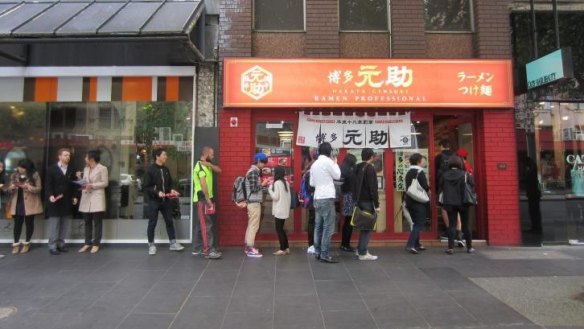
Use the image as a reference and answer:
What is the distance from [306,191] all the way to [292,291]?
2.45 m

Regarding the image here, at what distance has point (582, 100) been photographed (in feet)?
28.3

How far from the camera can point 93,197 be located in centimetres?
803

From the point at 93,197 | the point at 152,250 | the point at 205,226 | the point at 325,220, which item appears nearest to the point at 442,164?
the point at 325,220

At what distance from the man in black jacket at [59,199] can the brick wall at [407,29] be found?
6.47 meters

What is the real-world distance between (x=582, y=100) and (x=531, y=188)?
2.06m

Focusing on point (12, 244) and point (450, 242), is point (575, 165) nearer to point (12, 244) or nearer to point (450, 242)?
point (450, 242)

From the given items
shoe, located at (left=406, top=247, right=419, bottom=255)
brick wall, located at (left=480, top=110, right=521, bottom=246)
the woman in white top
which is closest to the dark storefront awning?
the woman in white top

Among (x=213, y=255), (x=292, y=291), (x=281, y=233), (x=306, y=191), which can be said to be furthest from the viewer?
(x=306, y=191)

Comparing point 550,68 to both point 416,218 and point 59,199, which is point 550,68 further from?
point 59,199

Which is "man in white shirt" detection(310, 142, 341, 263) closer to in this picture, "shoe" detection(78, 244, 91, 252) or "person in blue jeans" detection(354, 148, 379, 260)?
"person in blue jeans" detection(354, 148, 379, 260)

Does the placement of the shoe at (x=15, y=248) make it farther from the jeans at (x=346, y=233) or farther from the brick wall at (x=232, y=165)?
the jeans at (x=346, y=233)

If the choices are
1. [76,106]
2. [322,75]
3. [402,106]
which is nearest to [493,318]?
[402,106]

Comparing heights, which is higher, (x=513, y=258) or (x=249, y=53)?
(x=249, y=53)

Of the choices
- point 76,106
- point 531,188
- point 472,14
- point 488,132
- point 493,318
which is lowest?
point 493,318
